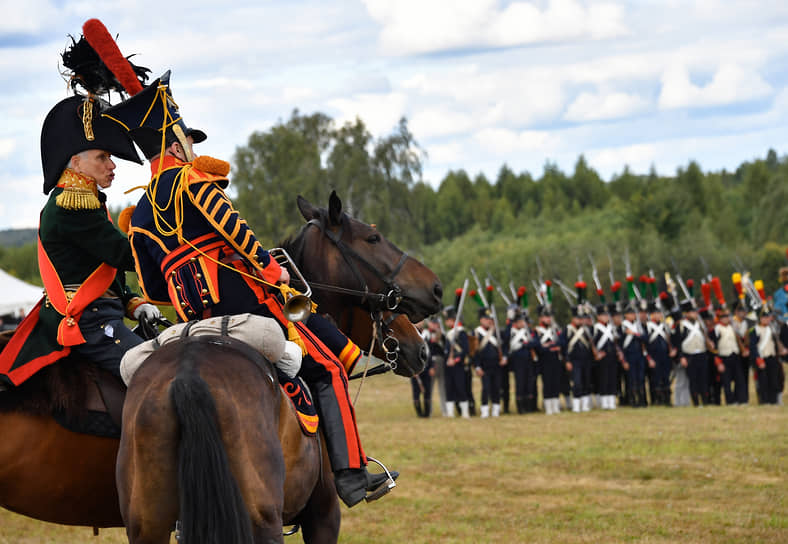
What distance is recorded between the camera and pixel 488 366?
2005 centimetres

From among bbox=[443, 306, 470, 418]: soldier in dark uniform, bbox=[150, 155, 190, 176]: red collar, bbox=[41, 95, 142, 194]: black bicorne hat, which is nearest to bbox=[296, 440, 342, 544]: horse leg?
bbox=[150, 155, 190, 176]: red collar

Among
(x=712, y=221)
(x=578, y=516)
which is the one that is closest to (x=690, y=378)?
(x=578, y=516)

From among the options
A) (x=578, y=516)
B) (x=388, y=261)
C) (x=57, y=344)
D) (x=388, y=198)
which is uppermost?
(x=388, y=198)

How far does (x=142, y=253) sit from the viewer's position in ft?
14.5

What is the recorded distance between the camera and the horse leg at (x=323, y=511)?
436 centimetres

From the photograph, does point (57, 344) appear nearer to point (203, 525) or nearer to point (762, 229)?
point (203, 525)

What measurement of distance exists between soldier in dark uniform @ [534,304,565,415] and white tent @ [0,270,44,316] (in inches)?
446

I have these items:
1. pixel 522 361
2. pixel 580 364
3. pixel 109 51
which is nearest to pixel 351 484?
pixel 109 51

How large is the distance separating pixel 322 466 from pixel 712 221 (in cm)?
6562

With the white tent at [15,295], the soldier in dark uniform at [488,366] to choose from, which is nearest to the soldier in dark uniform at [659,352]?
the soldier in dark uniform at [488,366]

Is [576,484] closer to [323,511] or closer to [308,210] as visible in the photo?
[308,210]

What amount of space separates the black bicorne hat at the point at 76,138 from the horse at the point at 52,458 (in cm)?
96

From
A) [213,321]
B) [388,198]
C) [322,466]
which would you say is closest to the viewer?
[213,321]

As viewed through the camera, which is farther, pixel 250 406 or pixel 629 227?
pixel 629 227
